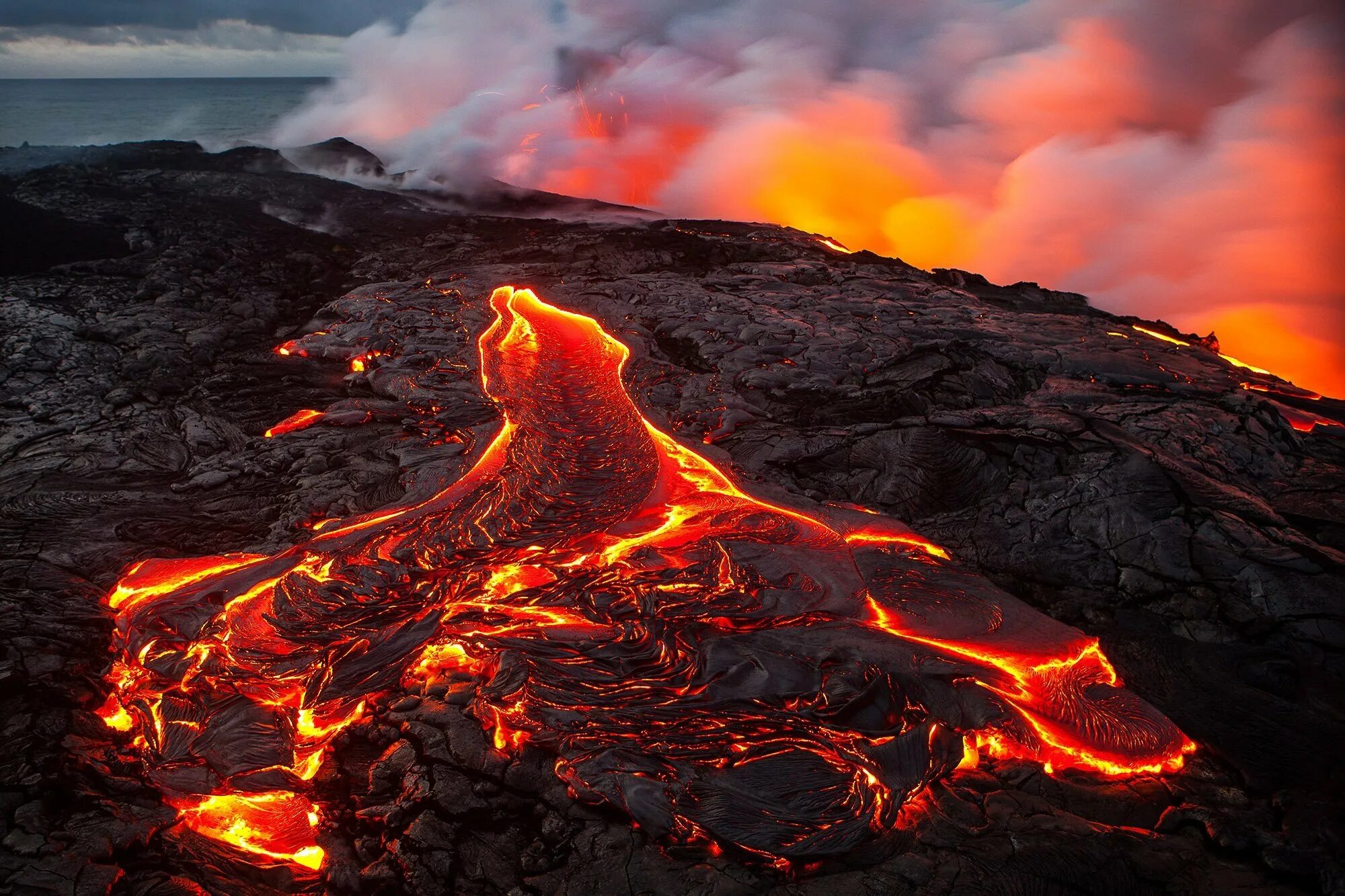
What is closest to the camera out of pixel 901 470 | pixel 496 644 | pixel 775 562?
pixel 496 644

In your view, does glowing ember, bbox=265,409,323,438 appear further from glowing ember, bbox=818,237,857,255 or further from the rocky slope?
glowing ember, bbox=818,237,857,255

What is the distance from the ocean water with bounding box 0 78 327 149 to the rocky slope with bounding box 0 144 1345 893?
25064 mm

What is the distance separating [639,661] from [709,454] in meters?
3.41

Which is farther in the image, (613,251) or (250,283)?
(613,251)

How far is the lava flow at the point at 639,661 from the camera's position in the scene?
415cm

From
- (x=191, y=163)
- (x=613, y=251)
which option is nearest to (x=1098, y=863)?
(x=613, y=251)

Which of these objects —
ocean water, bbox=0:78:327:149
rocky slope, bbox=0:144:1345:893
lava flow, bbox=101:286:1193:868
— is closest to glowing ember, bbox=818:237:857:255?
rocky slope, bbox=0:144:1345:893

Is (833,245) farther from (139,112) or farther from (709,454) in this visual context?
(139,112)

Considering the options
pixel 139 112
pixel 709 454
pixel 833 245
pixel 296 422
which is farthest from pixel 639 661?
pixel 139 112

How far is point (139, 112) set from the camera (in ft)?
222

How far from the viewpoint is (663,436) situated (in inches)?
327

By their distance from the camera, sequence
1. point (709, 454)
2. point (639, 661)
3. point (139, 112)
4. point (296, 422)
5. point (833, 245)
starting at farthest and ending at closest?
point (139, 112) → point (833, 245) → point (296, 422) → point (709, 454) → point (639, 661)

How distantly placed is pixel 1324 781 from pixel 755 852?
392cm

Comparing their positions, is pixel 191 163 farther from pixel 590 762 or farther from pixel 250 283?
pixel 590 762
